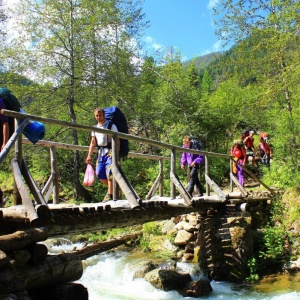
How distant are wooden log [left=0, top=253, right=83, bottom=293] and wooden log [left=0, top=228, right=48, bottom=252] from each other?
27 cm

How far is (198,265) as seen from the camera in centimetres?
1023

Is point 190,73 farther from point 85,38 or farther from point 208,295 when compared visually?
point 208,295

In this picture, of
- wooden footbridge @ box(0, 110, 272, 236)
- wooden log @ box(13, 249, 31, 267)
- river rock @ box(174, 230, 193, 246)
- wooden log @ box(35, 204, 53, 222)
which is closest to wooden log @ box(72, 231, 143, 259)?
river rock @ box(174, 230, 193, 246)

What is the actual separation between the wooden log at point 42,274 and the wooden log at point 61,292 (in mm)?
92

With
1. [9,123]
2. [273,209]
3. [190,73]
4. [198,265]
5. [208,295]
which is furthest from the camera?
[190,73]

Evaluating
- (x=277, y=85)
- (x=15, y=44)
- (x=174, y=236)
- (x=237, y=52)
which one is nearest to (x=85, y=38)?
(x=15, y=44)

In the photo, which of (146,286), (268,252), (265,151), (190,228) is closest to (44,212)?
(146,286)

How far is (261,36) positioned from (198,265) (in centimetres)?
1060

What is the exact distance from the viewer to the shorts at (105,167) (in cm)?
692

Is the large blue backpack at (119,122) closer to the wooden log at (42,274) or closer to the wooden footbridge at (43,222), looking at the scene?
the wooden footbridge at (43,222)

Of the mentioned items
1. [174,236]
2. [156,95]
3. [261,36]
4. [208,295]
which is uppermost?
[261,36]

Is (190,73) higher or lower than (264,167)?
higher

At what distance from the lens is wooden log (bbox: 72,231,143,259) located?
12.1m

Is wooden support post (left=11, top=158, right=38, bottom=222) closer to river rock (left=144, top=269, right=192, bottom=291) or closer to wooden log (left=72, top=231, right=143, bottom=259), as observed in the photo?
river rock (left=144, top=269, right=192, bottom=291)
